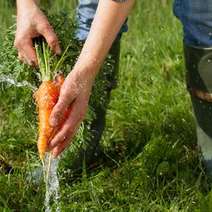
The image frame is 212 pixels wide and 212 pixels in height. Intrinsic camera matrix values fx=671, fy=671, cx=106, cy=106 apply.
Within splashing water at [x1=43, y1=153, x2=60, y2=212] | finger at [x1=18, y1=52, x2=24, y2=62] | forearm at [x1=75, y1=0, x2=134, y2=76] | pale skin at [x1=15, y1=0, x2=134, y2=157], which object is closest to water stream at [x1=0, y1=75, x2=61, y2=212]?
splashing water at [x1=43, y1=153, x2=60, y2=212]

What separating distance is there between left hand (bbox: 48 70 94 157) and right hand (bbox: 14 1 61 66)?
1.01ft

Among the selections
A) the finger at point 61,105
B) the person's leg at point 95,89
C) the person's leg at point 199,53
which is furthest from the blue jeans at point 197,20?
the finger at point 61,105

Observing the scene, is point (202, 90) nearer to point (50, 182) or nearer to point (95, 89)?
point (95, 89)

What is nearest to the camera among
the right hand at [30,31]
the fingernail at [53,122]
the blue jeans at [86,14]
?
the fingernail at [53,122]

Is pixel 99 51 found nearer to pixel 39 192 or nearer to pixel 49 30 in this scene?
pixel 49 30

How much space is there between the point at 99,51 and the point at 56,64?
36cm

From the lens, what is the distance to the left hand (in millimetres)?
1799

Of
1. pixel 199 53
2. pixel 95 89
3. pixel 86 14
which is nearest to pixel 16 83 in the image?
pixel 95 89

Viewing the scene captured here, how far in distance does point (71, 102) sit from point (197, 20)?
0.52 meters

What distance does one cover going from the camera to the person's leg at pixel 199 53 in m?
2.07

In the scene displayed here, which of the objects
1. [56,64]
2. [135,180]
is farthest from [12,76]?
[135,180]

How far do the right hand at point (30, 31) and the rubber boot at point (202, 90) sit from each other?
1.50 ft

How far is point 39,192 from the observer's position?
2270 millimetres

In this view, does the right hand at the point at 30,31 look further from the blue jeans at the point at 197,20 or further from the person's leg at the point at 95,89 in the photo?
the blue jeans at the point at 197,20
